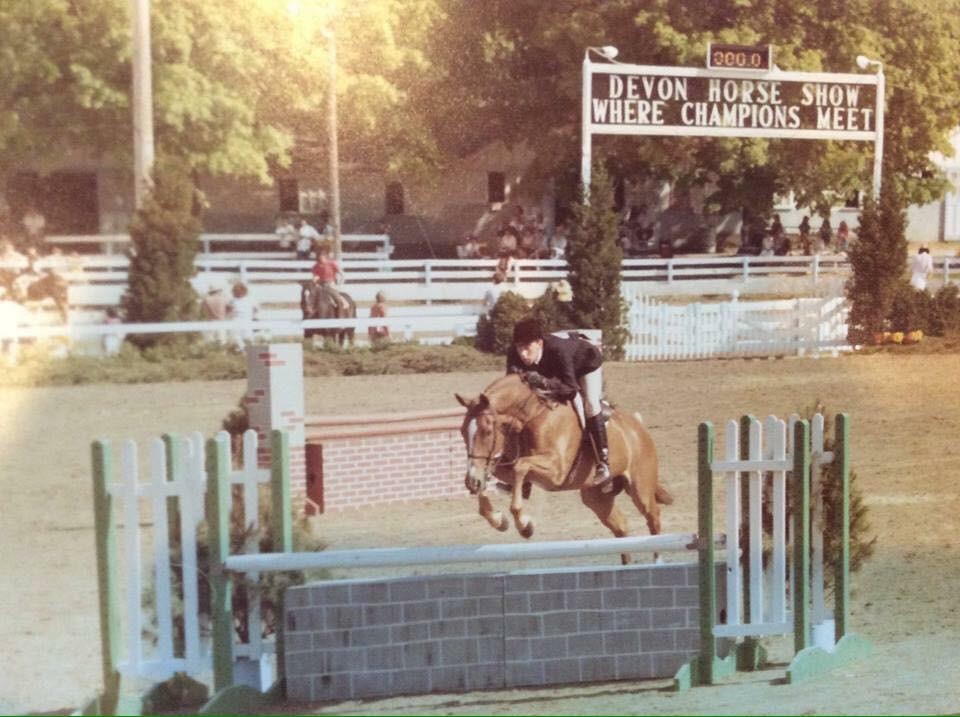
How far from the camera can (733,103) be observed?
15.4 feet

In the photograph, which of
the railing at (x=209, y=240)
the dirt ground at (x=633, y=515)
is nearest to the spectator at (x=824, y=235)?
the dirt ground at (x=633, y=515)

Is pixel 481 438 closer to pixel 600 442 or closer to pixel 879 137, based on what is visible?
pixel 600 442

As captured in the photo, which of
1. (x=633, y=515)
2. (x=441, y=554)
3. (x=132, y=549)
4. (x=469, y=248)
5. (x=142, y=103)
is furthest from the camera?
(x=633, y=515)

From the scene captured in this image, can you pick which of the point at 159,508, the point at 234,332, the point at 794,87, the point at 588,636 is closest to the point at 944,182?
the point at 794,87

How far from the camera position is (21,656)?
4.06 m

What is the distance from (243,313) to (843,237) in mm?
2040

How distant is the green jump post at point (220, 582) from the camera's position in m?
3.47

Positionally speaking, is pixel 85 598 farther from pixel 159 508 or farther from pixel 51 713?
pixel 159 508

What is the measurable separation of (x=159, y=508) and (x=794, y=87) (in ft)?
8.30

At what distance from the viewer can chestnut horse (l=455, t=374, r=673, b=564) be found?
14.2ft

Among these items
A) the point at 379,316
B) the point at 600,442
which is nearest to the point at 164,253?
the point at 379,316

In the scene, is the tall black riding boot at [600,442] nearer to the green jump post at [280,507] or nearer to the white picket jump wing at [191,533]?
the green jump post at [280,507]

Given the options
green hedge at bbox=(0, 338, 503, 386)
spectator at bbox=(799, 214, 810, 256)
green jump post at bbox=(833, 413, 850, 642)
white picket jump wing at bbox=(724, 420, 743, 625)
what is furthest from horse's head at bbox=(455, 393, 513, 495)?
spectator at bbox=(799, 214, 810, 256)

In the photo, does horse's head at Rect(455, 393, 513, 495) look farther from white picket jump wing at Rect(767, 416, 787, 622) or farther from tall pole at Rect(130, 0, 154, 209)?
tall pole at Rect(130, 0, 154, 209)
